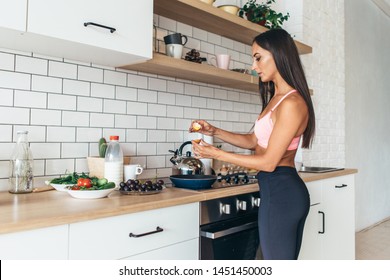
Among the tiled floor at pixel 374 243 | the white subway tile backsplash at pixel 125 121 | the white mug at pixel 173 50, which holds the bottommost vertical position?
the tiled floor at pixel 374 243

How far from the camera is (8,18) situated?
1349mm

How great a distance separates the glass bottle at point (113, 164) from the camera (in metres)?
1.83

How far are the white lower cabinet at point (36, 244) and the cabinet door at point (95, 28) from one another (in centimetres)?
79

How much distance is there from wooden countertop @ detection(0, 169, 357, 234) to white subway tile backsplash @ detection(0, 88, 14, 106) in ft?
1.41

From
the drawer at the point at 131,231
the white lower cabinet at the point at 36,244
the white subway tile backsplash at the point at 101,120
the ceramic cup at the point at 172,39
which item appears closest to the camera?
the white lower cabinet at the point at 36,244

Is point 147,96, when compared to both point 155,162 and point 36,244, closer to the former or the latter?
point 155,162

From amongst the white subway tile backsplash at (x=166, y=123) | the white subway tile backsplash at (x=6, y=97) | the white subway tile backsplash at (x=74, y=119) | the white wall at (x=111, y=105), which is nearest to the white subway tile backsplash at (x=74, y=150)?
the white wall at (x=111, y=105)

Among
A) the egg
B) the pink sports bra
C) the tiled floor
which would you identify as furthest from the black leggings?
the tiled floor

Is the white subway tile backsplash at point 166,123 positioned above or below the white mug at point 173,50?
below

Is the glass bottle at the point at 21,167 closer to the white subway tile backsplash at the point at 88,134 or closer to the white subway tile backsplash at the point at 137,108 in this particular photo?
the white subway tile backsplash at the point at 88,134

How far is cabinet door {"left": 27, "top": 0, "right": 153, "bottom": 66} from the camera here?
146 centimetres

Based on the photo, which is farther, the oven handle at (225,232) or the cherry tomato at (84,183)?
the oven handle at (225,232)

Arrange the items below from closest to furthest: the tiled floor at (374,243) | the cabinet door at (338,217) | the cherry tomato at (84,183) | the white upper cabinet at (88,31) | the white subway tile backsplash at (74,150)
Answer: the white upper cabinet at (88,31), the cherry tomato at (84,183), the white subway tile backsplash at (74,150), the cabinet door at (338,217), the tiled floor at (374,243)

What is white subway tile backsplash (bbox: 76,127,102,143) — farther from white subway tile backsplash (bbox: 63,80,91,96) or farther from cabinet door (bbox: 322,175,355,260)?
cabinet door (bbox: 322,175,355,260)
